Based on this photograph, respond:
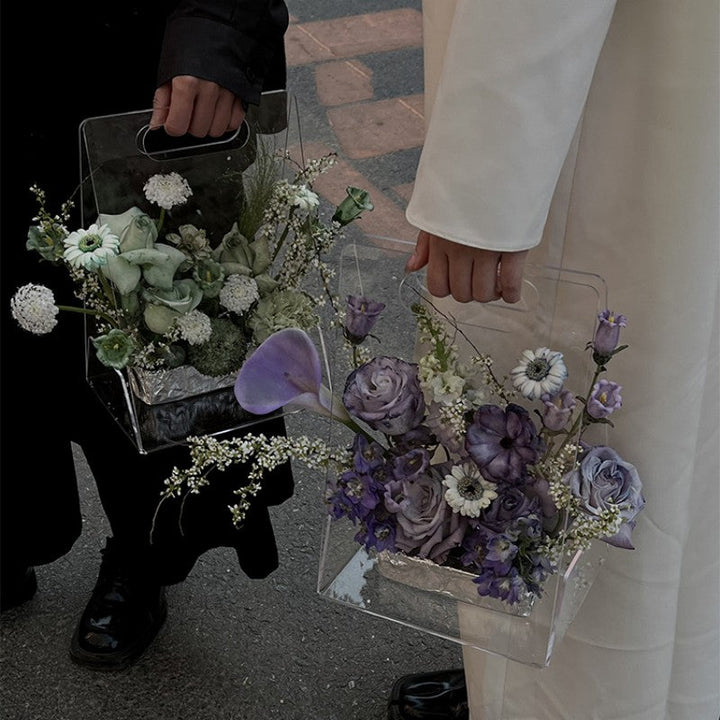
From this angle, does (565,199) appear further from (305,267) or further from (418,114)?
(418,114)

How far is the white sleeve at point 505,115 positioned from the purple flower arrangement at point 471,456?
0.41 feet

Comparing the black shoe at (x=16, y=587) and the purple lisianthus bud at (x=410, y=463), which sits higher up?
the purple lisianthus bud at (x=410, y=463)

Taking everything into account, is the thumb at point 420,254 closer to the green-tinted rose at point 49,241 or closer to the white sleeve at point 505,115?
the white sleeve at point 505,115

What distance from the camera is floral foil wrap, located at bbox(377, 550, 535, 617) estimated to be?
43.6 inches

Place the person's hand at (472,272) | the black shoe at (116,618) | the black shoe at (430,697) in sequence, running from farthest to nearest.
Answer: the black shoe at (116,618), the black shoe at (430,697), the person's hand at (472,272)

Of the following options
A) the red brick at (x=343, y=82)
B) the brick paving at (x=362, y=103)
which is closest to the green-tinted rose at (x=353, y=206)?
the brick paving at (x=362, y=103)

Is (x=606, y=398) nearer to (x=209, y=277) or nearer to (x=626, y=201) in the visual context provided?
(x=626, y=201)

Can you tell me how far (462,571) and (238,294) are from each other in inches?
14.5

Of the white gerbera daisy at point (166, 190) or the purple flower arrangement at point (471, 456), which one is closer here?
the purple flower arrangement at point (471, 456)

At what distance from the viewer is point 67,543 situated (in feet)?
5.57

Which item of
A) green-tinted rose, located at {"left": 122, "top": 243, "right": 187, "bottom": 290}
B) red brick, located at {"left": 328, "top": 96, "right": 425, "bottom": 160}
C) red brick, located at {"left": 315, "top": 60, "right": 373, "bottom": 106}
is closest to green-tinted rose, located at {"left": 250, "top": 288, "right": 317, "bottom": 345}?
green-tinted rose, located at {"left": 122, "top": 243, "right": 187, "bottom": 290}

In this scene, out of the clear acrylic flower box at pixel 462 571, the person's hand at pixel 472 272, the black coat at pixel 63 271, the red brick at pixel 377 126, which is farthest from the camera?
the red brick at pixel 377 126

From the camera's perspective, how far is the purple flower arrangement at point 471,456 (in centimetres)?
101

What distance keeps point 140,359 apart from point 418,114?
2.17 meters
